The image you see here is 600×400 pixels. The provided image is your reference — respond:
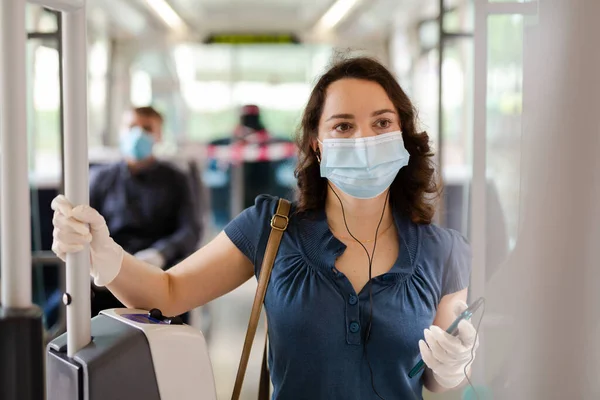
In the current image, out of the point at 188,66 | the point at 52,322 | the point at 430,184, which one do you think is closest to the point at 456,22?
the point at 430,184

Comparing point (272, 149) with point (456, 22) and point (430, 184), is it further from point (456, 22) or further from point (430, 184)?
point (430, 184)

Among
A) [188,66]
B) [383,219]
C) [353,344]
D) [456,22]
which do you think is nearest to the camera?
[353,344]

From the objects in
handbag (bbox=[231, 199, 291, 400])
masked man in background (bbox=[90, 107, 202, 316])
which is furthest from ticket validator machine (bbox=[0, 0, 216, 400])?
masked man in background (bbox=[90, 107, 202, 316])

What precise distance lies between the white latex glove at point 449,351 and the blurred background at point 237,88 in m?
0.15

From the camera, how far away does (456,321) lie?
119 cm

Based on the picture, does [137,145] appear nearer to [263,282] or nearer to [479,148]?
[263,282]

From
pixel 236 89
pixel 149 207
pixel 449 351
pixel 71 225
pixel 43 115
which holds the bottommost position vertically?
pixel 449 351

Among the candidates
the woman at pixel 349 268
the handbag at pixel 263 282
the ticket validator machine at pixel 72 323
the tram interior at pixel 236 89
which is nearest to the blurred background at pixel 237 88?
the tram interior at pixel 236 89

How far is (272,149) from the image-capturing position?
7070 mm

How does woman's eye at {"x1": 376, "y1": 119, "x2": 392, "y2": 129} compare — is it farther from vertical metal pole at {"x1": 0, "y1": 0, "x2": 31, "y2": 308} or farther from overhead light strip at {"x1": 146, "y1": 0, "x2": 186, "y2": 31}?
overhead light strip at {"x1": 146, "y1": 0, "x2": 186, "y2": 31}

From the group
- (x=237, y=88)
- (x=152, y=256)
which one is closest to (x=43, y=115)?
(x=152, y=256)

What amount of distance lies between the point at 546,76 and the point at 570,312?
26cm

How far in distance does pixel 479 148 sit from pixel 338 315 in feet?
1.46

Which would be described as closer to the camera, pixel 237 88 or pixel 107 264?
pixel 107 264
